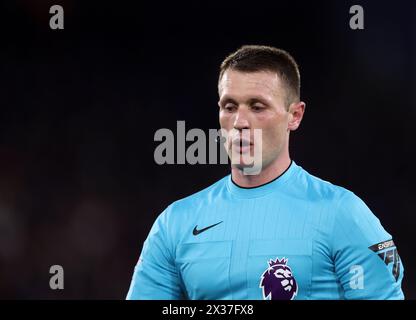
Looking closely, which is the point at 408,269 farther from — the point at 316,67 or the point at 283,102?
the point at 283,102

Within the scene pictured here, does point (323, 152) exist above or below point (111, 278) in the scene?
above

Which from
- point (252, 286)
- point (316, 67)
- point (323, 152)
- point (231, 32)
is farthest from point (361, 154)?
point (252, 286)

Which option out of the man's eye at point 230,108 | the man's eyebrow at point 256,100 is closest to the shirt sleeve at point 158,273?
the man's eye at point 230,108

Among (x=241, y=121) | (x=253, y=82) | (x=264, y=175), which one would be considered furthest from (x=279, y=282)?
(x=253, y=82)

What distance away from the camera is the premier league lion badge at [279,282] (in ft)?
10.7

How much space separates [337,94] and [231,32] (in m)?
1.26

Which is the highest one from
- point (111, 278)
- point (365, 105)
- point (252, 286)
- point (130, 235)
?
point (365, 105)

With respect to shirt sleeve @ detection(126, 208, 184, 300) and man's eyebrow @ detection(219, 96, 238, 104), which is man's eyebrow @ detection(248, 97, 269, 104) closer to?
man's eyebrow @ detection(219, 96, 238, 104)

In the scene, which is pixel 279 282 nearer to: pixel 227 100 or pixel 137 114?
pixel 227 100

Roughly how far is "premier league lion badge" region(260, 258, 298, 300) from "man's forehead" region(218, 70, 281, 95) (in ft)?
2.98

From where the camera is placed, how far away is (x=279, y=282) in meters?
3.28

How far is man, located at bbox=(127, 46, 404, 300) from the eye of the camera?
3258mm

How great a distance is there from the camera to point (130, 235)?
6.93 metres
